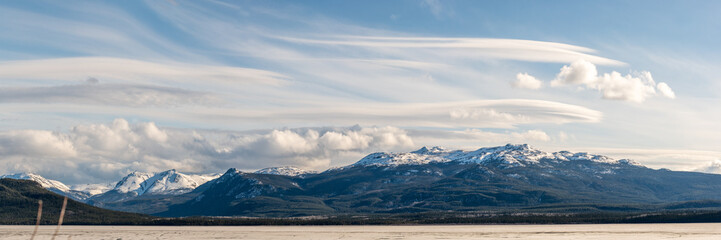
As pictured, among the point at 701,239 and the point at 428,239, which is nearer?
the point at 701,239

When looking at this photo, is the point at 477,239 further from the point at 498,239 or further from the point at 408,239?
the point at 408,239

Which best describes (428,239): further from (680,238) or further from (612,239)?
(680,238)

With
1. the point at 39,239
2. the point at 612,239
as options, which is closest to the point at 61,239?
the point at 39,239

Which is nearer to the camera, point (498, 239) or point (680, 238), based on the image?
point (680, 238)

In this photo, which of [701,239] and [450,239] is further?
[450,239]

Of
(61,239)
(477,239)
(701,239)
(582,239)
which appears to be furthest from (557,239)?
(61,239)

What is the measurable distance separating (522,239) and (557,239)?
33.4ft

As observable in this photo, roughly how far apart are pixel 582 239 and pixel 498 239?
2410cm

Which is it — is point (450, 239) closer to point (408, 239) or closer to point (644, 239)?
point (408, 239)

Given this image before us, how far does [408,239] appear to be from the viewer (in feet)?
656

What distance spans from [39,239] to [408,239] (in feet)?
360

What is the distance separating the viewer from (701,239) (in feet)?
582

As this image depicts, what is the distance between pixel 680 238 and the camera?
185875mm

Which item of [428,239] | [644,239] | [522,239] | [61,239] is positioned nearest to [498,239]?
[522,239]
